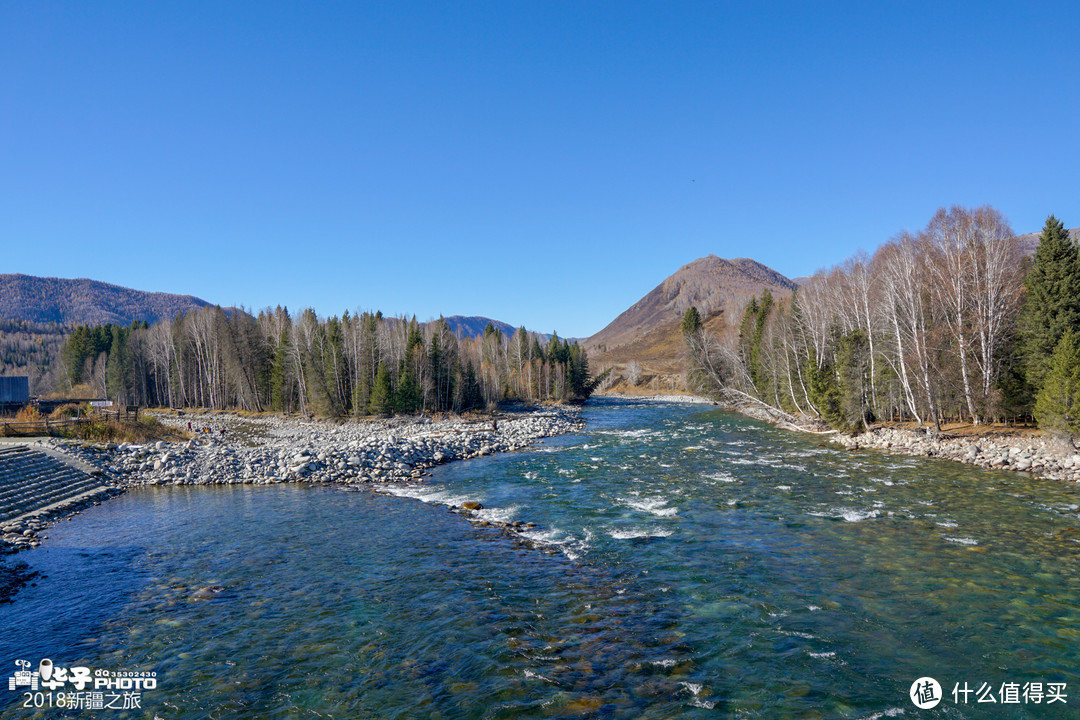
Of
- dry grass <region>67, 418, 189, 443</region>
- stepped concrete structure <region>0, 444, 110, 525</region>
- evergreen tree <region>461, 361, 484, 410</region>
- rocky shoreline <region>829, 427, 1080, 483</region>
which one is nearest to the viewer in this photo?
stepped concrete structure <region>0, 444, 110, 525</region>

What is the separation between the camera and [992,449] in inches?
997

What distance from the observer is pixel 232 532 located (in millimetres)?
16828

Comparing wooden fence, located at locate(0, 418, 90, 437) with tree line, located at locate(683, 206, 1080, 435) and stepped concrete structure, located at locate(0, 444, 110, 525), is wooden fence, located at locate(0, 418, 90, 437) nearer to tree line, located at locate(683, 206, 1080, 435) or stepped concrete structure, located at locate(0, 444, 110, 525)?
stepped concrete structure, located at locate(0, 444, 110, 525)

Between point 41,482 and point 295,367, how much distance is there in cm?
4602

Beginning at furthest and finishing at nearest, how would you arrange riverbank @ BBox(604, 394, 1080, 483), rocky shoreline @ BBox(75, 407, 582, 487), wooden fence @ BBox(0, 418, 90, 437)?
wooden fence @ BBox(0, 418, 90, 437) < rocky shoreline @ BBox(75, 407, 582, 487) < riverbank @ BBox(604, 394, 1080, 483)

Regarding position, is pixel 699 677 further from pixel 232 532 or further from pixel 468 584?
pixel 232 532

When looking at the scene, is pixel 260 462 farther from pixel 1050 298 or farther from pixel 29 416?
pixel 1050 298

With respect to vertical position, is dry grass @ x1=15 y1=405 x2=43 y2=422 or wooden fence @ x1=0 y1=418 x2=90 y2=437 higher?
dry grass @ x1=15 y1=405 x2=43 y2=422

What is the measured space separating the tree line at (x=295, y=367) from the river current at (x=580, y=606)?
4276 centimetres

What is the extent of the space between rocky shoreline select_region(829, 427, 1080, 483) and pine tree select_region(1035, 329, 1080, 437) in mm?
866

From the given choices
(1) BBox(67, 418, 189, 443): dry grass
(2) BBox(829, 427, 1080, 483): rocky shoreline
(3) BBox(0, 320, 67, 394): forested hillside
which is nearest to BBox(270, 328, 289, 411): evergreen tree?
(1) BBox(67, 418, 189, 443): dry grass

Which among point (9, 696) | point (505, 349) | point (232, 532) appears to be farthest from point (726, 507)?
point (505, 349)

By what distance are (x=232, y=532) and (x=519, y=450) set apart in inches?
854

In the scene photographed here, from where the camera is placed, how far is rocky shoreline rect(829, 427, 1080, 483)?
72.4 feet
